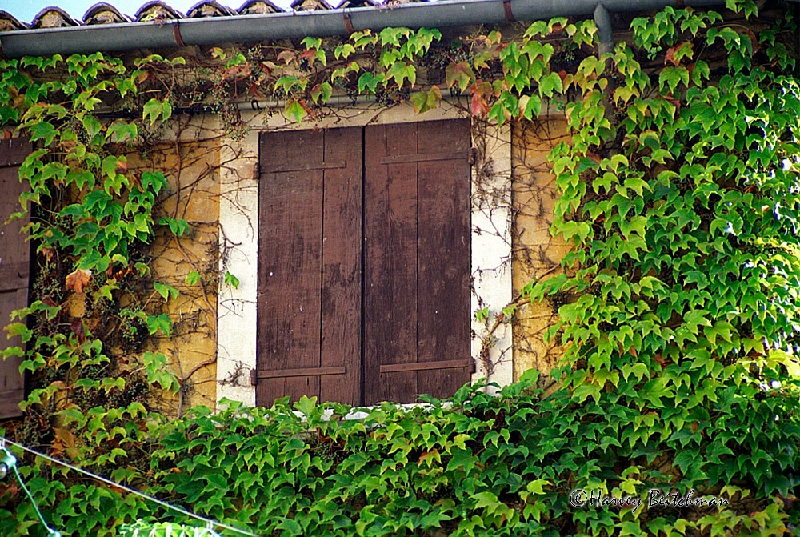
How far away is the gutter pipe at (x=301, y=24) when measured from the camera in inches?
275

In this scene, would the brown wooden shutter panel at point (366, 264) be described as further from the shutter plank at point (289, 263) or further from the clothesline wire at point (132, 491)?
the clothesline wire at point (132, 491)

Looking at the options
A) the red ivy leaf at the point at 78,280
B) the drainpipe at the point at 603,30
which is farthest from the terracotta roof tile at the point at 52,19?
the drainpipe at the point at 603,30

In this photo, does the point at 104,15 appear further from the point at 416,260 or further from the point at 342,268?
the point at 416,260

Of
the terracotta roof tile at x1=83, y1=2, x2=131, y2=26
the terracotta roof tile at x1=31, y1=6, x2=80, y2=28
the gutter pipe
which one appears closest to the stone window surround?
the gutter pipe

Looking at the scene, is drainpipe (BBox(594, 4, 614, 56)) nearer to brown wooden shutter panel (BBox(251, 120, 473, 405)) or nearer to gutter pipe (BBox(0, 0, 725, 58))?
gutter pipe (BBox(0, 0, 725, 58))

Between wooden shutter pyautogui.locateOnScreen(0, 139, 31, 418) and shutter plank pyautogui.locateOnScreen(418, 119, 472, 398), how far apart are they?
2418 millimetres

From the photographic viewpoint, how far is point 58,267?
755cm

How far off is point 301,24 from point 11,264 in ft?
7.59

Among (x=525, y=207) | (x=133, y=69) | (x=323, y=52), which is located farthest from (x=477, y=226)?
(x=133, y=69)

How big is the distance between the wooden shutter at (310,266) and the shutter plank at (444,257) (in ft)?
1.27

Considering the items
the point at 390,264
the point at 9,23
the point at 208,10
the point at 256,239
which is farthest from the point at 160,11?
the point at 390,264

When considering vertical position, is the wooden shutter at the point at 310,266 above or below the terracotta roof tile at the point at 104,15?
below

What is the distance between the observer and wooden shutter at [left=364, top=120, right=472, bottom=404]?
7.09 meters

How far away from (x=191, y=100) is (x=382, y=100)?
3.91 ft
